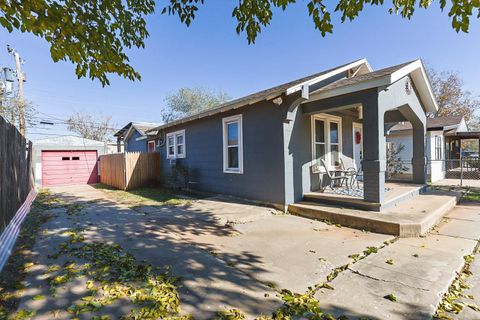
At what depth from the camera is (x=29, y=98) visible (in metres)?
18.0

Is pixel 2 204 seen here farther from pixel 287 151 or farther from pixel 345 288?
pixel 287 151

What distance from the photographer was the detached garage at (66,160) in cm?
1405

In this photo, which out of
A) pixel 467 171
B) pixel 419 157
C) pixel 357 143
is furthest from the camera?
pixel 467 171

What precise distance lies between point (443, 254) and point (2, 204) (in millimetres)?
7109

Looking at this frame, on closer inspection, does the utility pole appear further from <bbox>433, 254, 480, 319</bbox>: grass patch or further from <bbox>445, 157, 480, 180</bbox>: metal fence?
<bbox>445, 157, 480, 180</bbox>: metal fence

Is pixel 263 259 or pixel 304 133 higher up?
pixel 304 133

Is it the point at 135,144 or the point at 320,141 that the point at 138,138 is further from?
the point at 320,141

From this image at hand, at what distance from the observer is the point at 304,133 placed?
7059 mm

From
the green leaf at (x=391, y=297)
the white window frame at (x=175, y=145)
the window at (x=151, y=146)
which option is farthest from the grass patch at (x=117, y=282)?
the window at (x=151, y=146)

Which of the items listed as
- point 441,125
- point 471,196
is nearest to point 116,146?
point 441,125

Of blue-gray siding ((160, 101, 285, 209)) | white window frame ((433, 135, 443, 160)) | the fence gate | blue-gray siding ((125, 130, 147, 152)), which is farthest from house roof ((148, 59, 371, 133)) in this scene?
the fence gate

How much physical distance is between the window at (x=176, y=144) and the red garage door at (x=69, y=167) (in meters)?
7.36

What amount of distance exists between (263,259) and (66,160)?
1604cm

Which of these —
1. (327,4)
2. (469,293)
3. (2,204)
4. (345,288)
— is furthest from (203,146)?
(469,293)
